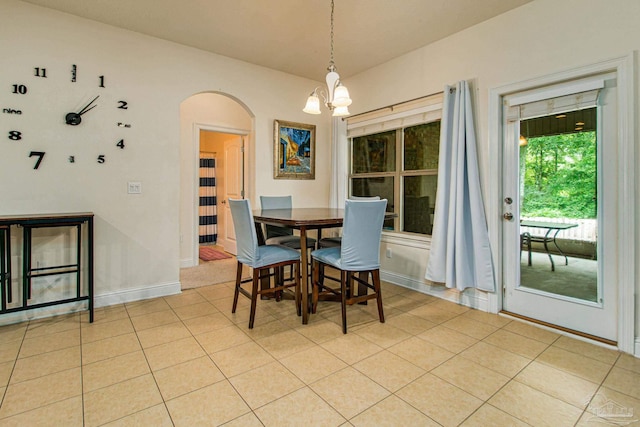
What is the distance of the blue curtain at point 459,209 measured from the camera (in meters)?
2.78

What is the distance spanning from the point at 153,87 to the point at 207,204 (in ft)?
10.5

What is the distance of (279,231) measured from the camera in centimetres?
361

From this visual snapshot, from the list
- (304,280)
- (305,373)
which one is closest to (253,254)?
(304,280)

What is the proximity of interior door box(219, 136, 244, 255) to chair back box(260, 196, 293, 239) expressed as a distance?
145 cm

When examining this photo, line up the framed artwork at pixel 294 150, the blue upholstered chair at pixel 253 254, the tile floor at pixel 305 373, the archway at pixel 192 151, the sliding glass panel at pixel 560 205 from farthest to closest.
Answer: the archway at pixel 192 151 → the framed artwork at pixel 294 150 → the blue upholstered chair at pixel 253 254 → the sliding glass panel at pixel 560 205 → the tile floor at pixel 305 373

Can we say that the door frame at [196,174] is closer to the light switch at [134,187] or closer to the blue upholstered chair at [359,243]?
the light switch at [134,187]

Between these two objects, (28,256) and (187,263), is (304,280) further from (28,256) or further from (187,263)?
(187,263)

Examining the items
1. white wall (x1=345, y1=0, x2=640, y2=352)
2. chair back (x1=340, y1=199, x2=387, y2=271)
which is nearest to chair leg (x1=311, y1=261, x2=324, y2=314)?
chair back (x1=340, y1=199, x2=387, y2=271)

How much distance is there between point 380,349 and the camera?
2.14 meters

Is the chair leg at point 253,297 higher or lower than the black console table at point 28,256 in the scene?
lower

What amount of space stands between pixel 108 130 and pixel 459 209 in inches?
129

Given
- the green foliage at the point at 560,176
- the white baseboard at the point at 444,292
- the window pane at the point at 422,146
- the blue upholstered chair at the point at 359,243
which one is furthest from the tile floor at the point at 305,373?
the window pane at the point at 422,146

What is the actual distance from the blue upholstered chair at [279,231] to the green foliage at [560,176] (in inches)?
77.9

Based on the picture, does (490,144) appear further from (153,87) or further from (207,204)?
(207,204)
